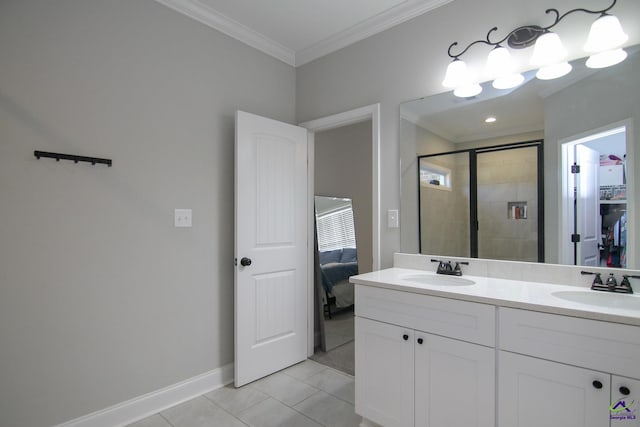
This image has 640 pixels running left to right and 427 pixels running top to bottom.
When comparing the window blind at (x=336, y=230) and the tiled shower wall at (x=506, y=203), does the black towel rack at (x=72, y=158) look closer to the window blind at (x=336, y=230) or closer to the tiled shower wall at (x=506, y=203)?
the window blind at (x=336, y=230)

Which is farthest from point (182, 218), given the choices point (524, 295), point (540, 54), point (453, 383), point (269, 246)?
point (540, 54)

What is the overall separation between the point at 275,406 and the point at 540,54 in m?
2.58

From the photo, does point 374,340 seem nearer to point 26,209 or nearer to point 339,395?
point 339,395

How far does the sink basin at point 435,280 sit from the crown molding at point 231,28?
217 centimetres

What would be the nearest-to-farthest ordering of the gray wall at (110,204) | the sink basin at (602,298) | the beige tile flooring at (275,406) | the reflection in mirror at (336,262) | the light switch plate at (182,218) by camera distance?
the sink basin at (602,298)
the gray wall at (110,204)
the beige tile flooring at (275,406)
the light switch plate at (182,218)
the reflection in mirror at (336,262)

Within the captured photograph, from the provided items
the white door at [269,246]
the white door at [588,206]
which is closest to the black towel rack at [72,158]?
the white door at [269,246]

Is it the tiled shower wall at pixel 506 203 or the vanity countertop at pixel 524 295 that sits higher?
the tiled shower wall at pixel 506 203

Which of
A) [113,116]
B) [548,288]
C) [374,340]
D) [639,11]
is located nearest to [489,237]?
[548,288]

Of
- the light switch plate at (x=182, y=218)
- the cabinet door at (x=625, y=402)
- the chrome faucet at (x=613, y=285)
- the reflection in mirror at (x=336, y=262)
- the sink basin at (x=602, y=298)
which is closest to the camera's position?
the cabinet door at (x=625, y=402)

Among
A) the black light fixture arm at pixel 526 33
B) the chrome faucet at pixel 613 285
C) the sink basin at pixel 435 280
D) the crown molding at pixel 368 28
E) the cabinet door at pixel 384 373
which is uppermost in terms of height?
the crown molding at pixel 368 28

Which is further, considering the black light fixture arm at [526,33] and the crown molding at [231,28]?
the crown molding at [231,28]

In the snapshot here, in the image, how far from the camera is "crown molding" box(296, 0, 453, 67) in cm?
216

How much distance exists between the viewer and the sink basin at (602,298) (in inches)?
53.0

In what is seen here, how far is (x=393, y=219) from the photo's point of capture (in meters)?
2.32
